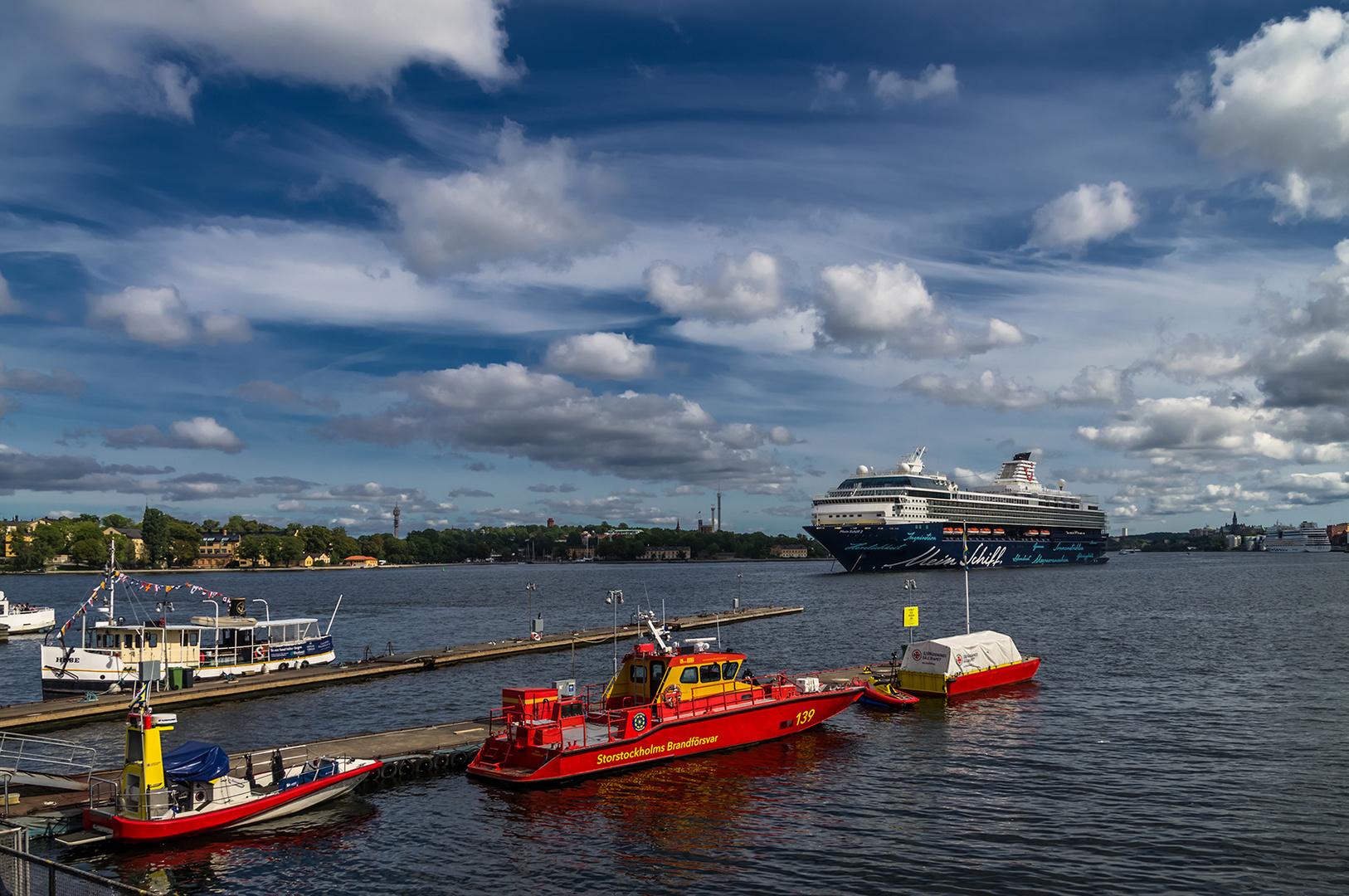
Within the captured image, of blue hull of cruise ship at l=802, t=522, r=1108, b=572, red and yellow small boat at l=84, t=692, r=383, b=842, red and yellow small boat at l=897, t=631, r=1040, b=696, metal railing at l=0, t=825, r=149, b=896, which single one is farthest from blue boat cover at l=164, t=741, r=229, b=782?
blue hull of cruise ship at l=802, t=522, r=1108, b=572

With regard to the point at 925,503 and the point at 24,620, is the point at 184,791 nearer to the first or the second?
the point at 24,620

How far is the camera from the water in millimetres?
20172

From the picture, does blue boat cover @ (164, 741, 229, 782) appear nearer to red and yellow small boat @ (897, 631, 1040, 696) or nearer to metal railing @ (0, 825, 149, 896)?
metal railing @ (0, 825, 149, 896)

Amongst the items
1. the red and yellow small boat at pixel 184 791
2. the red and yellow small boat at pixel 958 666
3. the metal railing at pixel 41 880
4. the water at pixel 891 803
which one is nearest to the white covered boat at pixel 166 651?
the water at pixel 891 803

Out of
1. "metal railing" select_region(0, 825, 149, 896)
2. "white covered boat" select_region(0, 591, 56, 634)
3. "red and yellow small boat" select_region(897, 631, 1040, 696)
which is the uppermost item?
"metal railing" select_region(0, 825, 149, 896)

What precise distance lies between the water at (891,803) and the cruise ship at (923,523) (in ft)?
310

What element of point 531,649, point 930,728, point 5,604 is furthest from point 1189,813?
point 5,604

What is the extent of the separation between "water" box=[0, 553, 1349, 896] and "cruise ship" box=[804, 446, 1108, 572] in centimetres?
9453

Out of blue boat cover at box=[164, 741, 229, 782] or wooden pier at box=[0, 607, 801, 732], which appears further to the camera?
wooden pier at box=[0, 607, 801, 732]

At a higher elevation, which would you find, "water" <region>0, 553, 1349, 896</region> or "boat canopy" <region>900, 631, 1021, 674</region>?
"boat canopy" <region>900, 631, 1021, 674</region>

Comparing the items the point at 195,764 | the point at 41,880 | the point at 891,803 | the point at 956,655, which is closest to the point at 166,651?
the point at 195,764

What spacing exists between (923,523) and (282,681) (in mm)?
122425

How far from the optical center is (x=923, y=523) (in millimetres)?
150625

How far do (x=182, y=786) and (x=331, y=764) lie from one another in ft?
12.7
